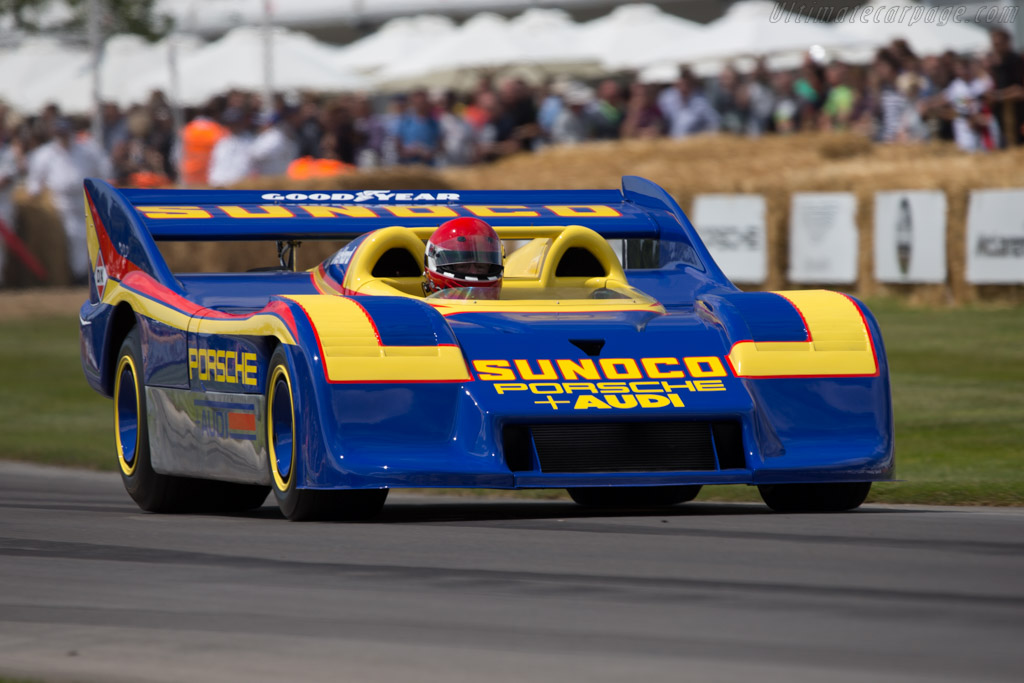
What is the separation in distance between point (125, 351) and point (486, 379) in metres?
2.56

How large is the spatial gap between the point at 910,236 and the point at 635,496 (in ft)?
35.6

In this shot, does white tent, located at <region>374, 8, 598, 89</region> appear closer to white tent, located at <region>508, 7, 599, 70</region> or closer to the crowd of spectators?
white tent, located at <region>508, 7, 599, 70</region>

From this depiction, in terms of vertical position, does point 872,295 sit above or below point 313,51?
below

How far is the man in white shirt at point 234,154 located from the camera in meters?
24.3

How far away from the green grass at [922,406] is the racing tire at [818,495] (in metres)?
0.85

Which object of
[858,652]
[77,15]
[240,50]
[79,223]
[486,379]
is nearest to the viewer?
[858,652]

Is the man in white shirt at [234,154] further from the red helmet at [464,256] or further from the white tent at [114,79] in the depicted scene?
the red helmet at [464,256]

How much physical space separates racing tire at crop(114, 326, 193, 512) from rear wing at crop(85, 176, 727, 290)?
18.0 inches

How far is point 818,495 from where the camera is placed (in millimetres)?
7926

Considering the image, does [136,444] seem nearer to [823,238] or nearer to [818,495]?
[818,495]

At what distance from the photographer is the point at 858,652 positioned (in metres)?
4.65

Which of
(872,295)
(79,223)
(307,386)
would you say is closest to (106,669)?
(307,386)

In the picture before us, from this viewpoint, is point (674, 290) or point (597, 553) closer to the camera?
point (597, 553)

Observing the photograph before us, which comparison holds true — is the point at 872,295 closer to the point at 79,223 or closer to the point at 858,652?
the point at 79,223
